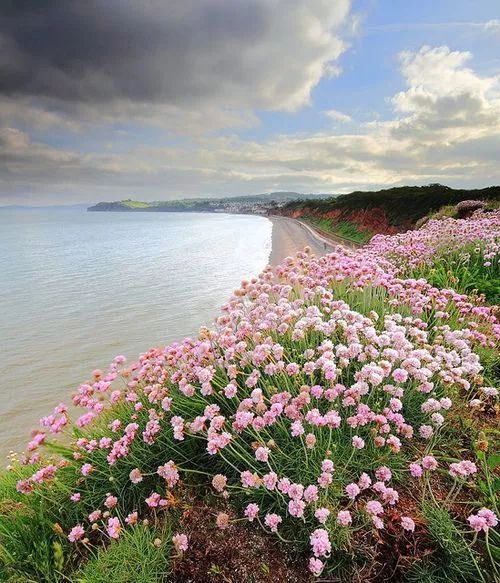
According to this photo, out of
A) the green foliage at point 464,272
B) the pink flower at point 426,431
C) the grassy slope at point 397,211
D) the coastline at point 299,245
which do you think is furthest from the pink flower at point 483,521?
the grassy slope at point 397,211

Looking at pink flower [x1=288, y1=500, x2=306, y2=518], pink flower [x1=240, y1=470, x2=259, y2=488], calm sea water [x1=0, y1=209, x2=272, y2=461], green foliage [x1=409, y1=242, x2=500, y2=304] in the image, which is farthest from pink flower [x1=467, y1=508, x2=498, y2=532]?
calm sea water [x1=0, y1=209, x2=272, y2=461]

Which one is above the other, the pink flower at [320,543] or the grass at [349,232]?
the pink flower at [320,543]

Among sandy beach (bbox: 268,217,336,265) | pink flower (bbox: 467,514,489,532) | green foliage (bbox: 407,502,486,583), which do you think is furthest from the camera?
sandy beach (bbox: 268,217,336,265)

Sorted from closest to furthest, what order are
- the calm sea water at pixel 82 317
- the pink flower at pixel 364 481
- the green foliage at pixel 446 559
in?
the green foliage at pixel 446 559, the pink flower at pixel 364 481, the calm sea water at pixel 82 317

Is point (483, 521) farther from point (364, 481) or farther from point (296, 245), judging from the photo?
point (296, 245)

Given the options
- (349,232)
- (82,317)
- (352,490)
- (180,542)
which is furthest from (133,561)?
(349,232)

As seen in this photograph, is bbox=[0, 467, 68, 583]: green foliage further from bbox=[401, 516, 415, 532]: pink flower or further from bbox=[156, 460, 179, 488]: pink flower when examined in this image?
bbox=[401, 516, 415, 532]: pink flower

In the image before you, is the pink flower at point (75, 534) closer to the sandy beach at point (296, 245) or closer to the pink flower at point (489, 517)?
the pink flower at point (489, 517)

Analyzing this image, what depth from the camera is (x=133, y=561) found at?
283 centimetres

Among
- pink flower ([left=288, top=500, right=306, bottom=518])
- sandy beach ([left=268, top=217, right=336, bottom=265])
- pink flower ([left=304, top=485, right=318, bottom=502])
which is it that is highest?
pink flower ([left=304, top=485, right=318, bottom=502])

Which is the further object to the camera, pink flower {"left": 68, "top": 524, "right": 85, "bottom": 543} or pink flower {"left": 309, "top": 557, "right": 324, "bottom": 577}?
pink flower {"left": 68, "top": 524, "right": 85, "bottom": 543}

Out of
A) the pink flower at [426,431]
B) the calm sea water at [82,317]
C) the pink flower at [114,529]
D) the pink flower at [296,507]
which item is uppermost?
the pink flower at [426,431]

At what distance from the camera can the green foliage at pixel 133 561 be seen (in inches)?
106

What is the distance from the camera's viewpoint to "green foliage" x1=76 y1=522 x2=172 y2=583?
2.69 meters
